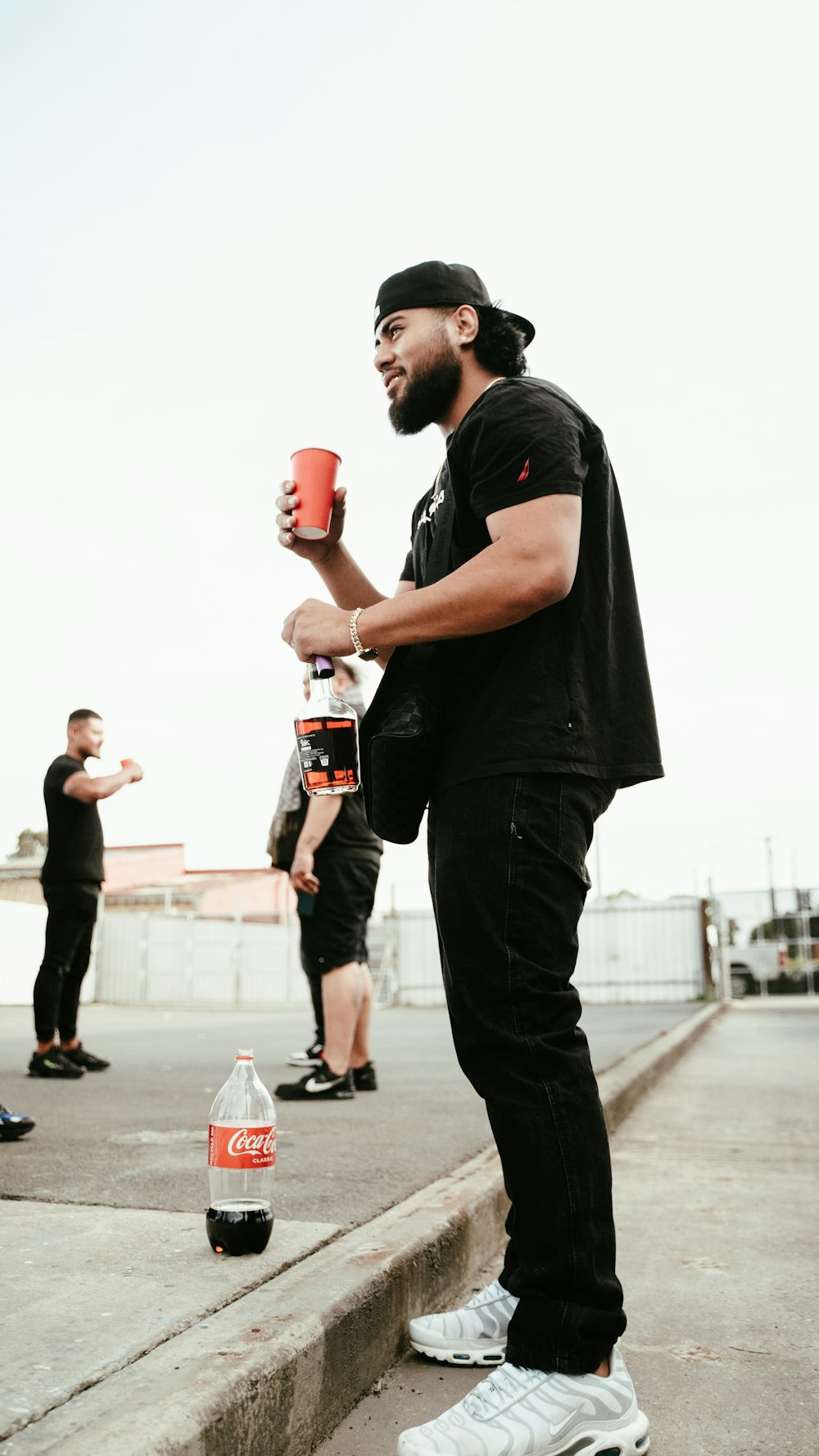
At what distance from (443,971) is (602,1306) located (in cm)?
61

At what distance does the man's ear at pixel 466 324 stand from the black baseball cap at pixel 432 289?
0.05ft

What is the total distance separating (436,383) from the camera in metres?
2.35

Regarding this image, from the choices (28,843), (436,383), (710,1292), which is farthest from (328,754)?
(28,843)

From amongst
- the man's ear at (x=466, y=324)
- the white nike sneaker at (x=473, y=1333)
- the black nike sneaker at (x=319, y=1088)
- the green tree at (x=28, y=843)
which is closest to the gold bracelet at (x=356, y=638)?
the man's ear at (x=466, y=324)

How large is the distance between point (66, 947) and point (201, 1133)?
2607 millimetres

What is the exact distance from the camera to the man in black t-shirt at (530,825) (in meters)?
1.81

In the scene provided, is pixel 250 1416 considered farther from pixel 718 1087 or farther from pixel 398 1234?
pixel 718 1087

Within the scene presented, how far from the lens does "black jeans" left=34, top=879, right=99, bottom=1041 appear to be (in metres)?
6.12

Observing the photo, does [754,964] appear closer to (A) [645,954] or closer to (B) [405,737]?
(A) [645,954]

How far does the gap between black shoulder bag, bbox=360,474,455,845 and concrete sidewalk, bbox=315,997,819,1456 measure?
106 cm

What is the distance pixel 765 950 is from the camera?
27.1m

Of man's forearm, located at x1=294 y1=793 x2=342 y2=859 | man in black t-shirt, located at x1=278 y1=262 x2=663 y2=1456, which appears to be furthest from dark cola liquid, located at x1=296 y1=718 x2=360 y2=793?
man's forearm, located at x1=294 y1=793 x2=342 y2=859

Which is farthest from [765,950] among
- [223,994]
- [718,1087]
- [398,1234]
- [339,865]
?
[398,1234]

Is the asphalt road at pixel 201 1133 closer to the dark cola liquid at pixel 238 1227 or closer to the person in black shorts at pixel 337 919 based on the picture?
the person in black shorts at pixel 337 919
